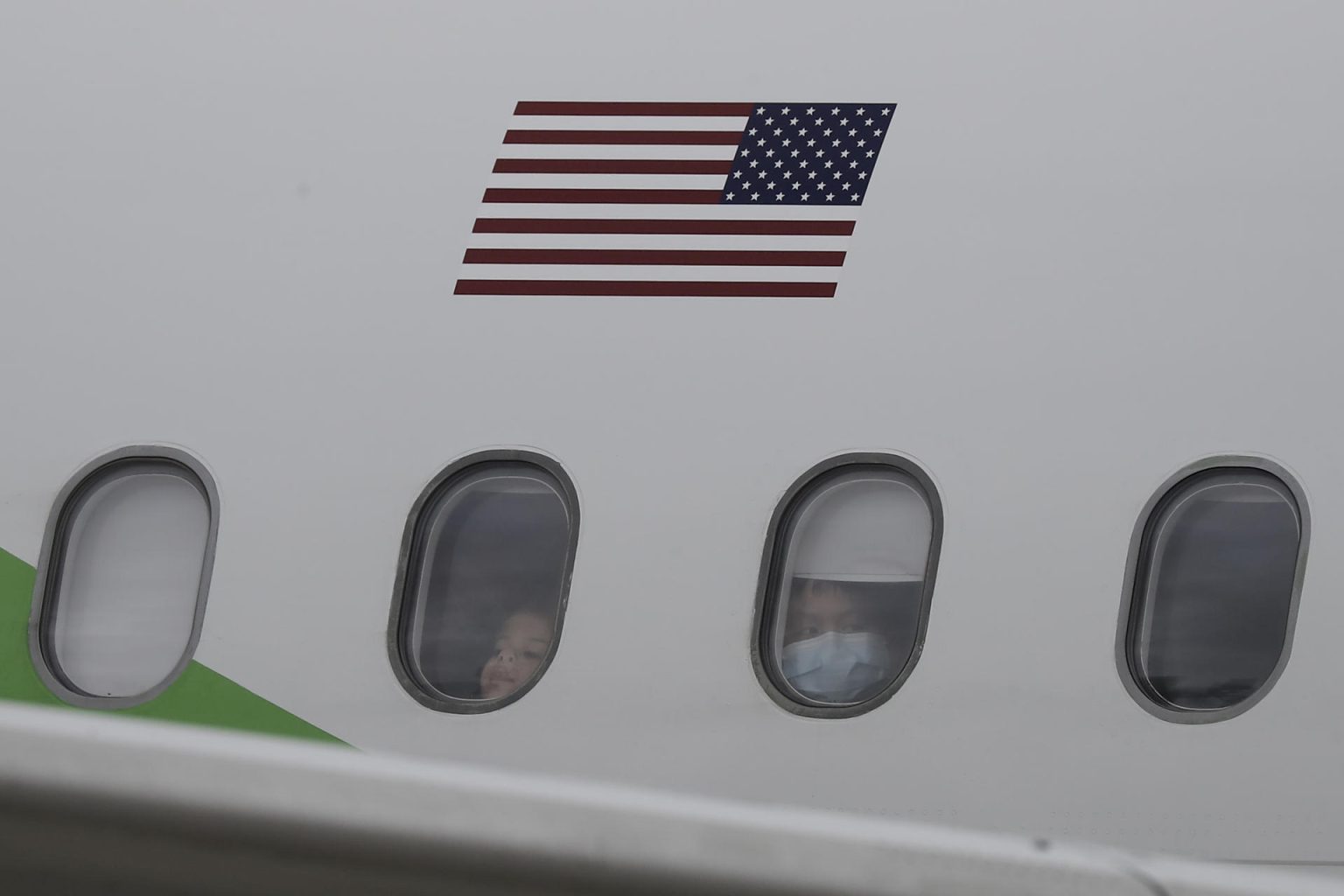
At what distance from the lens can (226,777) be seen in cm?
113

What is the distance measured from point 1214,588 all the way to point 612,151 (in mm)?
1583

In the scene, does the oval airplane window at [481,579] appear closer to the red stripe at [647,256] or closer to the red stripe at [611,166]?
the red stripe at [647,256]

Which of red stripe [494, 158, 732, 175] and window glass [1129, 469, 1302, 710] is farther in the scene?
red stripe [494, 158, 732, 175]

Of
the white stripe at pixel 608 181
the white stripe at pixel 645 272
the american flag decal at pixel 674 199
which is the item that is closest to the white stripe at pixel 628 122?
the american flag decal at pixel 674 199

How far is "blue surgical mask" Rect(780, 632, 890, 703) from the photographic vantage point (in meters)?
3.07

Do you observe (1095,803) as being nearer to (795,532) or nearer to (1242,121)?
(795,532)

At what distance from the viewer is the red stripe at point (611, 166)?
3307 millimetres

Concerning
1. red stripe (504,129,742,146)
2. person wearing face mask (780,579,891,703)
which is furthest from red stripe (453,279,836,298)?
person wearing face mask (780,579,891,703)

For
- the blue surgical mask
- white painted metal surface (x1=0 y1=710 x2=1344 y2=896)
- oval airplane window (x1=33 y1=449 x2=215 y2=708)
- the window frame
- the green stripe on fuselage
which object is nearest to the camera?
white painted metal surface (x1=0 y1=710 x2=1344 y2=896)

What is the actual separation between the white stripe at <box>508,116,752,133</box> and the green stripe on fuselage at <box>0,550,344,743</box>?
141 cm

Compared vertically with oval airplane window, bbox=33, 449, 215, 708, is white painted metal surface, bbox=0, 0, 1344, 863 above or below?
above

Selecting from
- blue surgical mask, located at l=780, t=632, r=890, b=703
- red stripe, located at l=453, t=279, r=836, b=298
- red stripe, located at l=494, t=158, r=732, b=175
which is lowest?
blue surgical mask, located at l=780, t=632, r=890, b=703

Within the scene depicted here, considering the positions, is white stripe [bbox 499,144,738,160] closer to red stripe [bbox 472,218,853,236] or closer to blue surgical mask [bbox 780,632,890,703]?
red stripe [bbox 472,218,853,236]

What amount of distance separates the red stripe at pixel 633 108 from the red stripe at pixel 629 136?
43 millimetres
